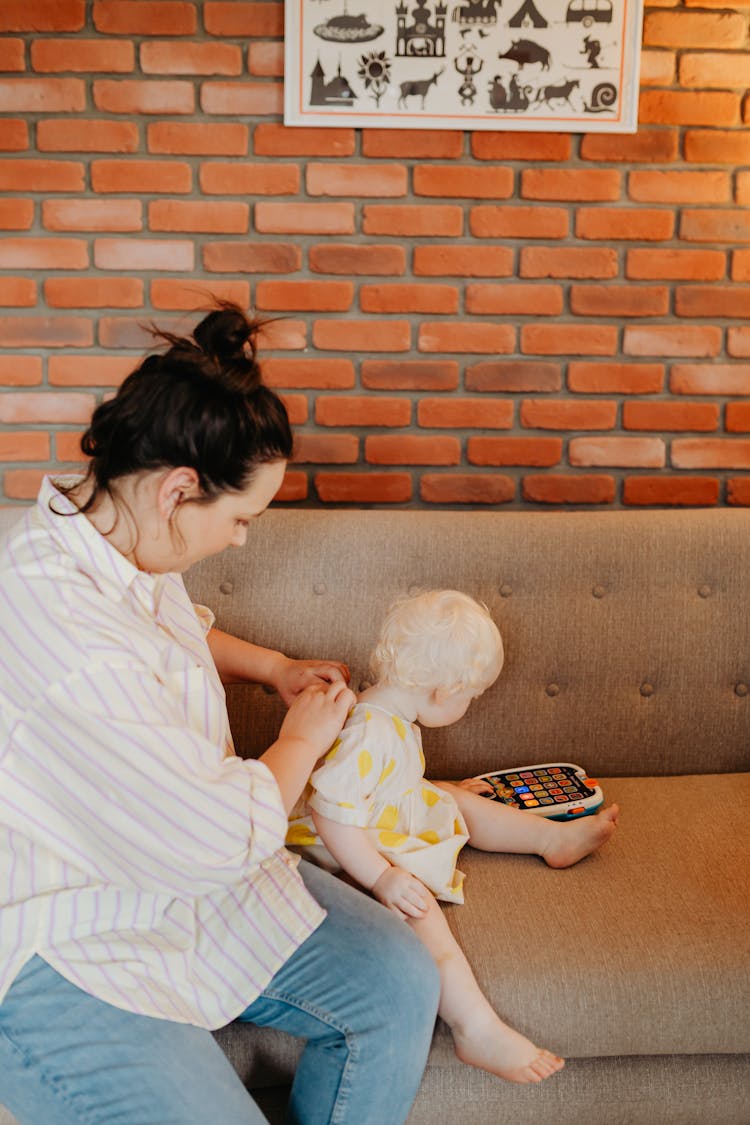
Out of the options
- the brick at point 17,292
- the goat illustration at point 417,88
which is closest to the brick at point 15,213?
the brick at point 17,292

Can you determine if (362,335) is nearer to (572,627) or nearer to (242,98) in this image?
(242,98)

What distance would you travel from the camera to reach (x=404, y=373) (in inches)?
84.7

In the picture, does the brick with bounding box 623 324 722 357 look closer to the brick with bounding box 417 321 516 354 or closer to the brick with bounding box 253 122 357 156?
the brick with bounding box 417 321 516 354

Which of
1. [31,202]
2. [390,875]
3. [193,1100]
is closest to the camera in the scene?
[193,1100]

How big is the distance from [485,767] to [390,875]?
0.50m

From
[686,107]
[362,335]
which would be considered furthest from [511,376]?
[686,107]

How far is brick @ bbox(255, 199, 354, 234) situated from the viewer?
2.07 metres

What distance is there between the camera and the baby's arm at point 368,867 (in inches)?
56.5

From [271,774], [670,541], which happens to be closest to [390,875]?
[271,774]

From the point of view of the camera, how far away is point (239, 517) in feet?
4.10

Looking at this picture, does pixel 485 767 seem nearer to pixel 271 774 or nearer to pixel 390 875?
pixel 390 875

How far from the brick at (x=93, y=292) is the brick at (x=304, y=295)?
0.85 ft

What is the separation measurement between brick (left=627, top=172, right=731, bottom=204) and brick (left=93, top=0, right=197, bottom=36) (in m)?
0.96

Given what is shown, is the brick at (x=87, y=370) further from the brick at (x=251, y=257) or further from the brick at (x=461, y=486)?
the brick at (x=461, y=486)
